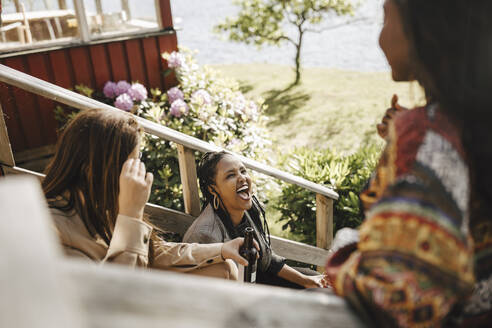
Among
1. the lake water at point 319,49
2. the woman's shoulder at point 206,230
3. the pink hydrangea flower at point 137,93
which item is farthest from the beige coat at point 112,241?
the lake water at point 319,49

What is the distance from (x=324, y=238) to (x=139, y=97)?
2665mm

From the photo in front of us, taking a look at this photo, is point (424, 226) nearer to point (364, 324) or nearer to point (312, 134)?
point (364, 324)

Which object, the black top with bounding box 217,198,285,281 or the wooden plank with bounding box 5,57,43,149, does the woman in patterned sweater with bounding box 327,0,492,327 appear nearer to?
the black top with bounding box 217,198,285,281

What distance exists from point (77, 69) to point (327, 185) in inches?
139

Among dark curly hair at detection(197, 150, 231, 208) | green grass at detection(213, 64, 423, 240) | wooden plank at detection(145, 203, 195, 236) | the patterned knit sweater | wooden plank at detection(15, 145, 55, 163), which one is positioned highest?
the patterned knit sweater

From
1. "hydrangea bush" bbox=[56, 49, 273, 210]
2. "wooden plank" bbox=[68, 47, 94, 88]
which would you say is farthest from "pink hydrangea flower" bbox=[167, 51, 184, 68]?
"wooden plank" bbox=[68, 47, 94, 88]

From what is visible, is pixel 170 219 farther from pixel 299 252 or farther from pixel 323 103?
pixel 323 103

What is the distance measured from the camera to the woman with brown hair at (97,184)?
1694 millimetres

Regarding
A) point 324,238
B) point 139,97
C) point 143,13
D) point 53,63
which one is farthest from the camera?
point 143,13

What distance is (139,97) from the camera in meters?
4.87

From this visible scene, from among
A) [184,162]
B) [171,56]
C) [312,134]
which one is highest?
[171,56]

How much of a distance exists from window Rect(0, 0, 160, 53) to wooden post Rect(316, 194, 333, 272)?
3.81 meters

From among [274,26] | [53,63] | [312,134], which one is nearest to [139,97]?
[53,63]

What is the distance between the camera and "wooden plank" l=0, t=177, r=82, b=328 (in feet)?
1.56
